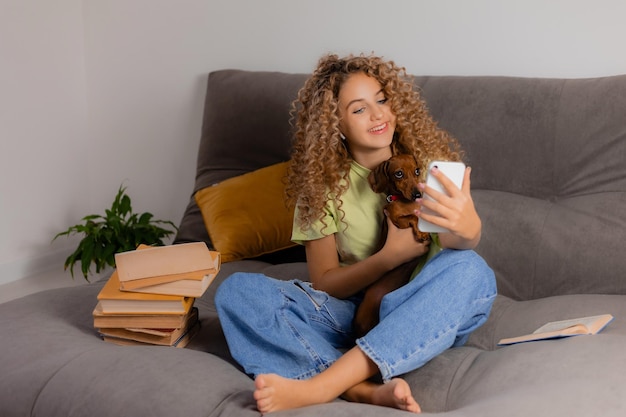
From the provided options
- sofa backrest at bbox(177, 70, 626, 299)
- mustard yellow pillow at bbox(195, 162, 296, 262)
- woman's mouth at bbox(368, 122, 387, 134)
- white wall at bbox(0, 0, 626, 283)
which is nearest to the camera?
woman's mouth at bbox(368, 122, 387, 134)

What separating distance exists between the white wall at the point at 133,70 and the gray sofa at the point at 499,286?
29 centimetres

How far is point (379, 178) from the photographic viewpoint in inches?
74.4

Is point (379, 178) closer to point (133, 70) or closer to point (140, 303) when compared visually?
point (140, 303)

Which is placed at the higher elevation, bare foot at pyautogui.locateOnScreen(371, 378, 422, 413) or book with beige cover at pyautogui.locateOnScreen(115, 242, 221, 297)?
book with beige cover at pyautogui.locateOnScreen(115, 242, 221, 297)

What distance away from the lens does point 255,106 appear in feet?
9.22

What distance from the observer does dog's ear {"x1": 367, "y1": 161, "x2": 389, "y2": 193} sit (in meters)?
1.87

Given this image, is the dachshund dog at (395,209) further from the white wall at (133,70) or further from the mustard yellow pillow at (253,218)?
the white wall at (133,70)

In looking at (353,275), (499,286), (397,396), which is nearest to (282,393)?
(397,396)

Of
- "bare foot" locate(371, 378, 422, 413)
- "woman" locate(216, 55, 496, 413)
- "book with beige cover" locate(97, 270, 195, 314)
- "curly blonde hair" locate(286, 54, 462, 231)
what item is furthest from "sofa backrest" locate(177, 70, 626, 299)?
"book with beige cover" locate(97, 270, 195, 314)

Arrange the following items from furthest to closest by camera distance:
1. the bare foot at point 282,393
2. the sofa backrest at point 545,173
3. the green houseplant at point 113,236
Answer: the green houseplant at point 113,236
the sofa backrest at point 545,173
the bare foot at point 282,393

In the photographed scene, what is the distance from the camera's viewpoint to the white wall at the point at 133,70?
2896 mm

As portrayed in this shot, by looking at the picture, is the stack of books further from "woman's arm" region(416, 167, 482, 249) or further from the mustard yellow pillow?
the mustard yellow pillow

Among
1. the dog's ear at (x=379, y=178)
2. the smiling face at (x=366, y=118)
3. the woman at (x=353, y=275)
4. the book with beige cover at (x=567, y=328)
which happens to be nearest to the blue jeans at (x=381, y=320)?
the woman at (x=353, y=275)

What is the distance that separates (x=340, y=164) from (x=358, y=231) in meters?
0.17
